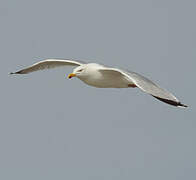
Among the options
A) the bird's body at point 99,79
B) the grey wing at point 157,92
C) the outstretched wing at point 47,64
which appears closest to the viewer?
the grey wing at point 157,92

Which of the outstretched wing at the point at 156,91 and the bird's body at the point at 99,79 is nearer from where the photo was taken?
the outstretched wing at the point at 156,91

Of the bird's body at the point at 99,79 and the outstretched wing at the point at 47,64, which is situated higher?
the outstretched wing at the point at 47,64

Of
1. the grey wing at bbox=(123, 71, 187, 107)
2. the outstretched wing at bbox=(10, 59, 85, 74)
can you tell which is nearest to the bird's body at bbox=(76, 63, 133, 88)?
the grey wing at bbox=(123, 71, 187, 107)

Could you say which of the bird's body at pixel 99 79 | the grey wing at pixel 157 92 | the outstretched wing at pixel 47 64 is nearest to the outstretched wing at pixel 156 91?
the grey wing at pixel 157 92

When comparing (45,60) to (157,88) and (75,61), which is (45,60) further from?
(157,88)

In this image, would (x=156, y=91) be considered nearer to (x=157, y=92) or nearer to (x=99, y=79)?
(x=157, y=92)

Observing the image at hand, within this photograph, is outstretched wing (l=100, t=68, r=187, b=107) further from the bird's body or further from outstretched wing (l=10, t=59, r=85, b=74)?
outstretched wing (l=10, t=59, r=85, b=74)

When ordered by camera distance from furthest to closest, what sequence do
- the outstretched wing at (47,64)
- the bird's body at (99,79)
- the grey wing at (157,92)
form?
the outstretched wing at (47,64) < the bird's body at (99,79) < the grey wing at (157,92)

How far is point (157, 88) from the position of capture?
14070 millimetres

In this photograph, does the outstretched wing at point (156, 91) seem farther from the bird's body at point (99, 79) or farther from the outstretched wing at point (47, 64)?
the outstretched wing at point (47, 64)

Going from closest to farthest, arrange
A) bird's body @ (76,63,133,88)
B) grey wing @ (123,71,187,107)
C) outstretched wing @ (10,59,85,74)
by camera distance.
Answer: grey wing @ (123,71,187,107) < bird's body @ (76,63,133,88) < outstretched wing @ (10,59,85,74)

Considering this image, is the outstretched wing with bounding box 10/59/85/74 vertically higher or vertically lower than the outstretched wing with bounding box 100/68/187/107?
higher

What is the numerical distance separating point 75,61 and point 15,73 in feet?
8.37

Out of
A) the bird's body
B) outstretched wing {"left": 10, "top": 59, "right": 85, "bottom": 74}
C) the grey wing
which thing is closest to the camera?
the grey wing
